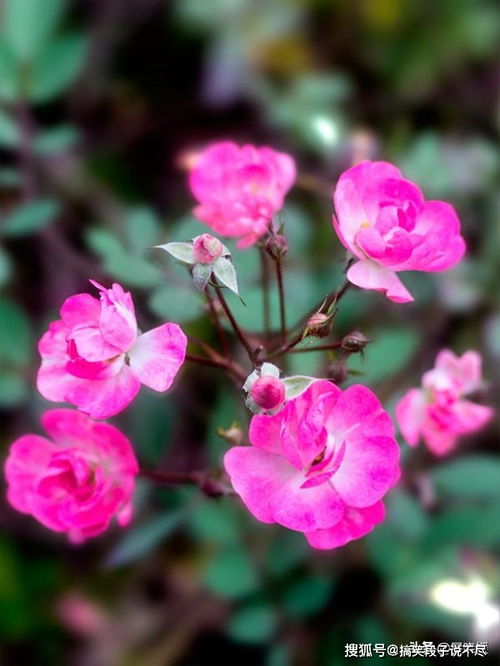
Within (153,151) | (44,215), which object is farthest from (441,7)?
(44,215)

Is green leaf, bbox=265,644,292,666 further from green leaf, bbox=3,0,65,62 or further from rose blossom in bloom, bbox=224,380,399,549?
Result: green leaf, bbox=3,0,65,62

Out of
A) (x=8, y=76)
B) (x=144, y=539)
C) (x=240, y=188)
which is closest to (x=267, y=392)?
(x=240, y=188)

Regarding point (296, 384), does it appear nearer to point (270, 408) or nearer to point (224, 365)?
point (270, 408)

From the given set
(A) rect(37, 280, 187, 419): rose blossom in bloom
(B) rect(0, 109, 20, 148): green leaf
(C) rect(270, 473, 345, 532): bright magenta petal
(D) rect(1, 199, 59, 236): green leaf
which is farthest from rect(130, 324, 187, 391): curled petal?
(B) rect(0, 109, 20, 148): green leaf

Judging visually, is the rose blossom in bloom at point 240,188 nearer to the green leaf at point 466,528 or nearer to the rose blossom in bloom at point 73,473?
the rose blossom in bloom at point 73,473

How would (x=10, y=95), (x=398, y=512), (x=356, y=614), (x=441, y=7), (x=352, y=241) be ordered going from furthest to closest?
(x=441, y=7)
(x=10, y=95)
(x=356, y=614)
(x=398, y=512)
(x=352, y=241)

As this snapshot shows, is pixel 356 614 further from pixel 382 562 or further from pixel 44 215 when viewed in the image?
pixel 44 215
